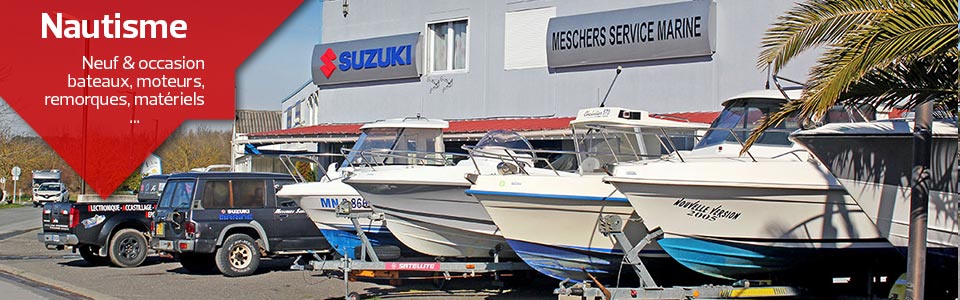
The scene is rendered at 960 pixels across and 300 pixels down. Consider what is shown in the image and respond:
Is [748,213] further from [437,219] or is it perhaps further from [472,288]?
[472,288]

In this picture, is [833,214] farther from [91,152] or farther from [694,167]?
[91,152]

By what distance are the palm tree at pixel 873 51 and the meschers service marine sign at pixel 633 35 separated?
1108 centimetres

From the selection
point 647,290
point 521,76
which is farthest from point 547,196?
point 521,76

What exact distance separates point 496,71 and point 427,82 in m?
2.20

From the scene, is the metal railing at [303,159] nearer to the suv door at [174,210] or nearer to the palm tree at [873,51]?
the suv door at [174,210]

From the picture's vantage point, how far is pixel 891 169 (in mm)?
9391

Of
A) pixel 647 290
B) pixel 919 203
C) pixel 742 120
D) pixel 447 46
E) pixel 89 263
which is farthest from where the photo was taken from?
pixel 447 46

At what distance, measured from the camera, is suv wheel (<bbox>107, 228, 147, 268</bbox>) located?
19.6 meters

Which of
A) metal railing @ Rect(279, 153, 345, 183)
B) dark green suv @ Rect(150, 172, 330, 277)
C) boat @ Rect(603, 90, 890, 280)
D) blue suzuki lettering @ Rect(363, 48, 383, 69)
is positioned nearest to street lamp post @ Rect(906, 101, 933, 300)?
boat @ Rect(603, 90, 890, 280)

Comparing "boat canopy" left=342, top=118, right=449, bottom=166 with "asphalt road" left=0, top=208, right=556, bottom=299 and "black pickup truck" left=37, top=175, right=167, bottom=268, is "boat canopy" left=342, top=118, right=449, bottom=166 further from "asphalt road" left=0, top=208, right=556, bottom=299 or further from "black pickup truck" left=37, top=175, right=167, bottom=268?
"black pickup truck" left=37, top=175, right=167, bottom=268

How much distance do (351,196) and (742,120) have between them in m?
5.48

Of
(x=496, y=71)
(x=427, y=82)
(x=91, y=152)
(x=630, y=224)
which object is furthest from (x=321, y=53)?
(x=630, y=224)

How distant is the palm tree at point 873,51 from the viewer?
8.04 m

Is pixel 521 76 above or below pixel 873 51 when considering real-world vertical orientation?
above
